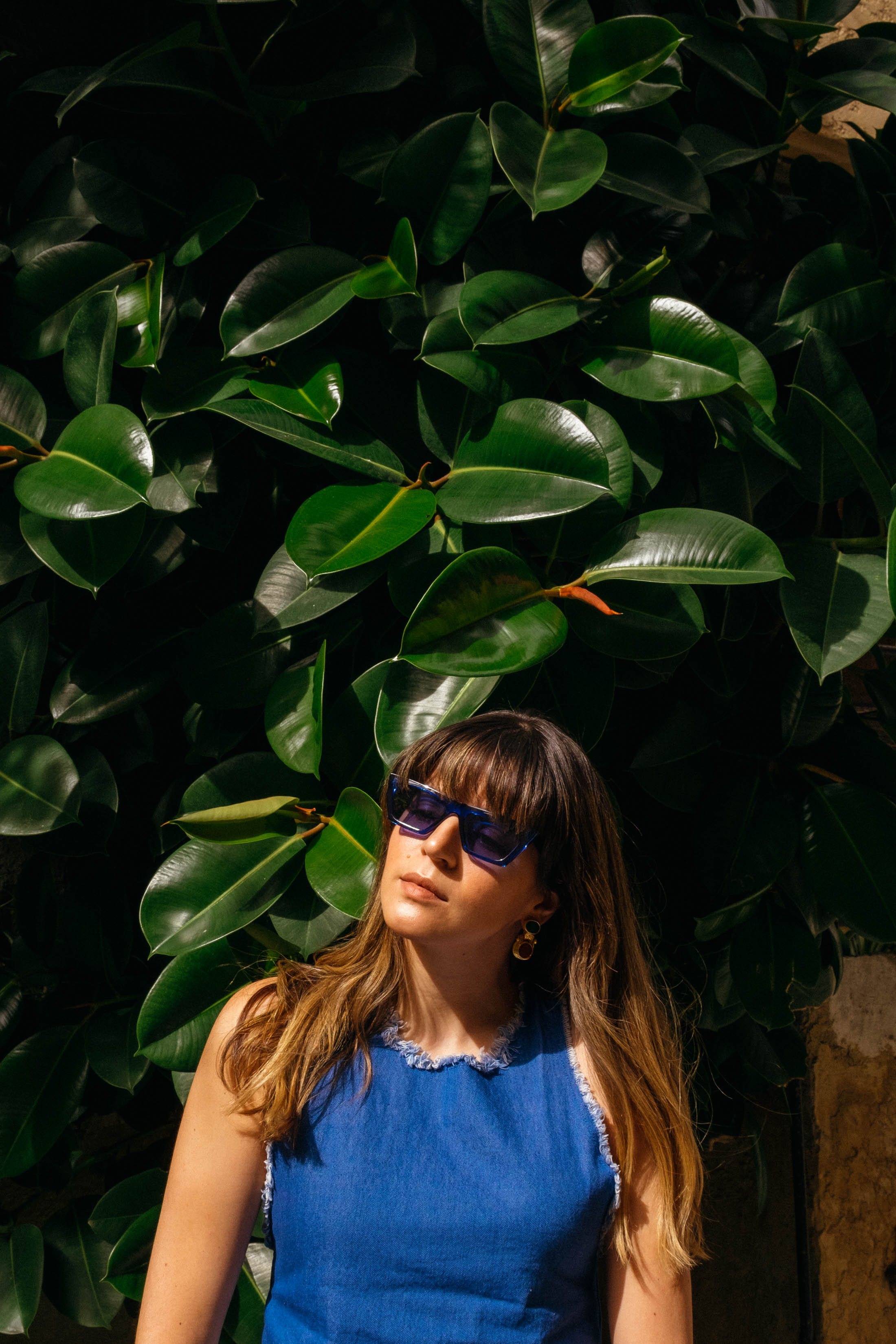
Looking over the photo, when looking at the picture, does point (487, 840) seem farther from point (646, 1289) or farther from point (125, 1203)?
point (125, 1203)

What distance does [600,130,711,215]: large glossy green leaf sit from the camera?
1.05m

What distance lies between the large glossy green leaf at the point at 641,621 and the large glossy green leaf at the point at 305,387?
0.98 ft

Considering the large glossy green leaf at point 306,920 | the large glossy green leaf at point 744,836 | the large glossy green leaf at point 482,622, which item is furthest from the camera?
the large glossy green leaf at point 744,836

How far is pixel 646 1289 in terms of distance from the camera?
94 centimetres

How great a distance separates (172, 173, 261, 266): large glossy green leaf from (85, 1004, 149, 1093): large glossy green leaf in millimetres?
815

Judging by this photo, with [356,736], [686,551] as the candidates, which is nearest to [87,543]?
[356,736]

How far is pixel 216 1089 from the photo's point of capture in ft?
3.08

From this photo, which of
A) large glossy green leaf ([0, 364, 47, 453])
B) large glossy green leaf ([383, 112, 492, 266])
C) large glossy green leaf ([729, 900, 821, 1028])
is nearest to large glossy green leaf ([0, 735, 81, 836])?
large glossy green leaf ([0, 364, 47, 453])

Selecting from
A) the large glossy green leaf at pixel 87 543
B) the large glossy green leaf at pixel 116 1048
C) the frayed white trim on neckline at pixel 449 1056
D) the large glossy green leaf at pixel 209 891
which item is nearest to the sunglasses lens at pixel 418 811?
the large glossy green leaf at pixel 209 891

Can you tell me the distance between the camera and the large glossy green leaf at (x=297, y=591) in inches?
38.3

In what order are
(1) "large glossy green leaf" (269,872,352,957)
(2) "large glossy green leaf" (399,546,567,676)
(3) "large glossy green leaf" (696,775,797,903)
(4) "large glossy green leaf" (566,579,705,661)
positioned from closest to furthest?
(2) "large glossy green leaf" (399,546,567,676)
(4) "large glossy green leaf" (566,579,705,661)
(1) "large glossy green leaf" (269,872,352,957)
(3) "large glossy green leaf" (696,775,797,903)

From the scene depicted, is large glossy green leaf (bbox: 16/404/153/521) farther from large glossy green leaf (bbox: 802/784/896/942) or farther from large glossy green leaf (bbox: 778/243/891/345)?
large glossy green leaf (bbox: 802/784/896/942)

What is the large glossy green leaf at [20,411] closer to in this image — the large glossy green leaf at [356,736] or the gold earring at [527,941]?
the large glossy green leaf at [356,736]

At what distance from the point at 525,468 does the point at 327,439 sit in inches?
7.8
